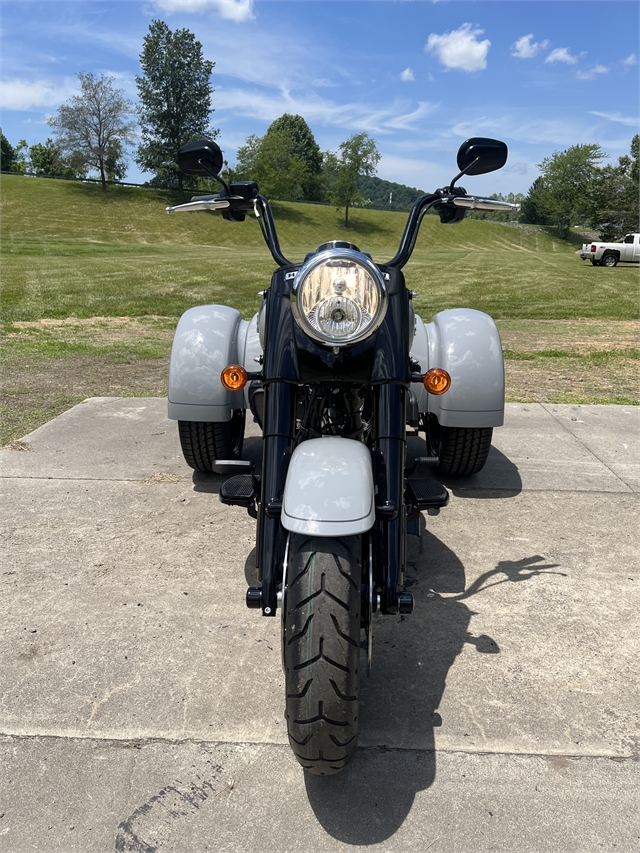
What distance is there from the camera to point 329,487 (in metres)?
2.08

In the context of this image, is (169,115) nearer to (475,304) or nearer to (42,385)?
(475,304)

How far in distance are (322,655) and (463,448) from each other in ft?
8.68

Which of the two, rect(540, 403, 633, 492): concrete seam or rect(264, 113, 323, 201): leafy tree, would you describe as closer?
rect(540, 403, 633, 492): concrete seam

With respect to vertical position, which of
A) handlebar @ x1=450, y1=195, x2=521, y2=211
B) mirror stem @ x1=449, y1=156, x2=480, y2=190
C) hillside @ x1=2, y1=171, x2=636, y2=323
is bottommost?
hillside @ x1=2, y1=171, x2=636, y2=323

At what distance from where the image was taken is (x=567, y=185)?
76500mm

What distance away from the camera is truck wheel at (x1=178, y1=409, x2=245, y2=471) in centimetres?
431

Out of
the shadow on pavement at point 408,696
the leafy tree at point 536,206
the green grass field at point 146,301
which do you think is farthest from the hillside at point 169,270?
the leafy tree at point 536,206

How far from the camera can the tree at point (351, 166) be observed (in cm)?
6109

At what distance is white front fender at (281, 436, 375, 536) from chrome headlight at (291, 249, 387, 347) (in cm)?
38

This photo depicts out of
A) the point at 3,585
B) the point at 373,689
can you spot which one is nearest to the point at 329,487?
the point at 373,689

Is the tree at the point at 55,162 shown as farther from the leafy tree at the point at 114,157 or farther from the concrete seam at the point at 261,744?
the concrete seam at the point at 261,744

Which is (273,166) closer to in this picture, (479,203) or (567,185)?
(567,185)

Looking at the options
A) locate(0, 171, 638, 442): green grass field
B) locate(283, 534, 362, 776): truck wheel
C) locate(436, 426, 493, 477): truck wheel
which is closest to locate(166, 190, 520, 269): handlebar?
locate(0, 171, 638, 442): green grass field

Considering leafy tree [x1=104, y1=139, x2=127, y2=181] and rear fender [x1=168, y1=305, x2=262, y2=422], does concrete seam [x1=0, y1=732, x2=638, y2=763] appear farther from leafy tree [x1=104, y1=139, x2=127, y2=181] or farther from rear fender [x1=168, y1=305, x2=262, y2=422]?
leafy tree [x1=104, y1=139, x2=127, y2=181]
